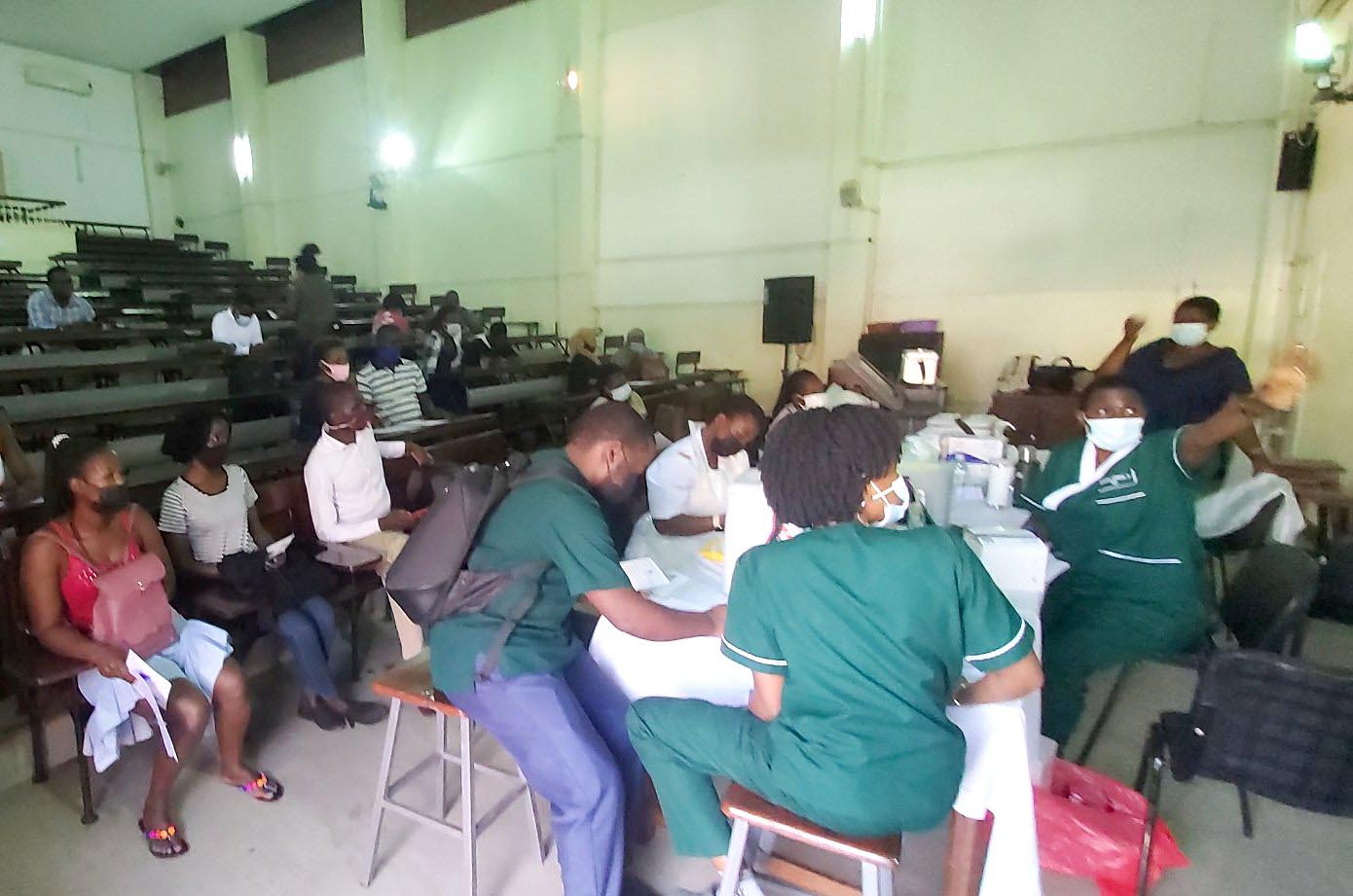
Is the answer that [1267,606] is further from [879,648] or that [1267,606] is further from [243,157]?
[243,157]

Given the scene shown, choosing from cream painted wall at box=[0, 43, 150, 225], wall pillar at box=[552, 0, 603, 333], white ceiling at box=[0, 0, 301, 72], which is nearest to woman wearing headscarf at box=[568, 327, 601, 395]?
wall pillar at box=[552, 0, 603, 333]

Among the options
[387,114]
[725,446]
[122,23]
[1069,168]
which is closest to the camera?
[725,446]

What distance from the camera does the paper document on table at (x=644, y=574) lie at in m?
1.88

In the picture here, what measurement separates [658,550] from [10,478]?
2.60m

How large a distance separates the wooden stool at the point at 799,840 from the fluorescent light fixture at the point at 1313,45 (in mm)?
4968

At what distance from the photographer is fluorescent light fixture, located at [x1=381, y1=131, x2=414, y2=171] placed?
10.0 metres

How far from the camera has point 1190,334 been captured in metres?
3.42

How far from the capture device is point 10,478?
2.92m

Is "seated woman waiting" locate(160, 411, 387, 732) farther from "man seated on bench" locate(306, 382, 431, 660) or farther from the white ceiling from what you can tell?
the white ceiling

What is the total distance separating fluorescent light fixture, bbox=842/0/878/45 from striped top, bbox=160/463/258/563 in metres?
6.44

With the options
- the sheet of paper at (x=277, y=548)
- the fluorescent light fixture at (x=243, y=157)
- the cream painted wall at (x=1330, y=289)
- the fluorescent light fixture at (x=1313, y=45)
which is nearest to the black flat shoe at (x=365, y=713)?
the sheet of paper at (x=277, y=548)

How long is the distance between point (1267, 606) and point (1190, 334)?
5.64 feet

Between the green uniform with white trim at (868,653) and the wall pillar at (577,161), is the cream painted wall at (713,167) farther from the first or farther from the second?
the green uniform with white trim at (868,653)

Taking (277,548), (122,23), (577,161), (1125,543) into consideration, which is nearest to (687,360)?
(577,161)
